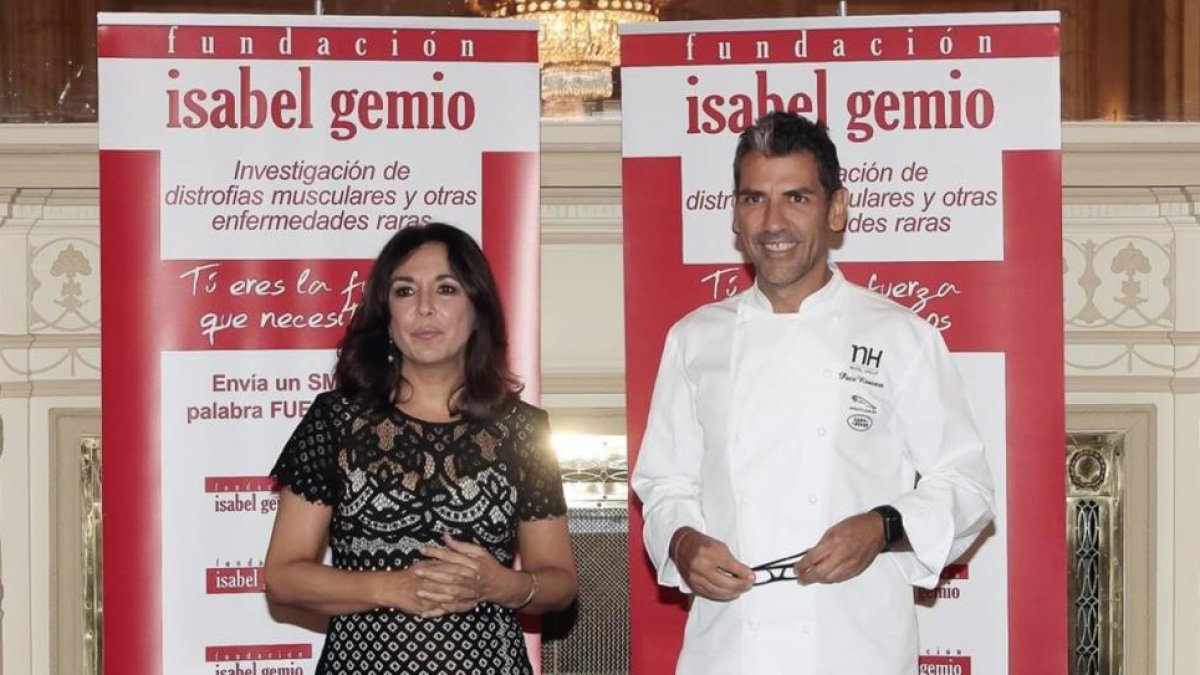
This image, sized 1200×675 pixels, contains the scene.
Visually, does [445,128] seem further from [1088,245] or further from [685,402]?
[1088,245]

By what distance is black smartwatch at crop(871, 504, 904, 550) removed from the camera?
7.27ft

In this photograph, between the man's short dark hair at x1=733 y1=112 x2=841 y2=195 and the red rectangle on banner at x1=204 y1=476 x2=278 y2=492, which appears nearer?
the man's short dark hair at x1=733 y1=112 x2=841 y2=195

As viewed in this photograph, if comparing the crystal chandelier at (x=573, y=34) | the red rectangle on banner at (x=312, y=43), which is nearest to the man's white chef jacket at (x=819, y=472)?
the red rectangle on banner at (x=312, y=43)

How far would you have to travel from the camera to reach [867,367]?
2332 mm

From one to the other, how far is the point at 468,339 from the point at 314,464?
0.27m

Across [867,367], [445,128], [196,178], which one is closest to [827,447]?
[867,367]

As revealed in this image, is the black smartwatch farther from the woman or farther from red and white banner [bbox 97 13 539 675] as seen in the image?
red and white banner [bbox 97 13 539 675]

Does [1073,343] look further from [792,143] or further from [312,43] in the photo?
[312,43]

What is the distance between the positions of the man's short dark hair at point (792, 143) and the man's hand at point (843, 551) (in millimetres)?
466

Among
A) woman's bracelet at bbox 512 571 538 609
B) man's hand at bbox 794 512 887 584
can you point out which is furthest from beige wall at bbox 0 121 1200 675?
man's hand at bbox 794 512 887 584

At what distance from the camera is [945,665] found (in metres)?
3.01

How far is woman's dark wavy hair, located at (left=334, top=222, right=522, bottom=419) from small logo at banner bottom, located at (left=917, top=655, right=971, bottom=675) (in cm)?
101

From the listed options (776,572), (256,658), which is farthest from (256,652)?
(776,572)

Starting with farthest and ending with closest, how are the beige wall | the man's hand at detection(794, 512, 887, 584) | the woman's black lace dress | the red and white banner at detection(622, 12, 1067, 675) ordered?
1. the beige wall
2. the red and white banner at detection(622, 12, 1067, 675)
3. the woman's black lace dress
4. the man's hand at detection(794, 512, 887, 584)
